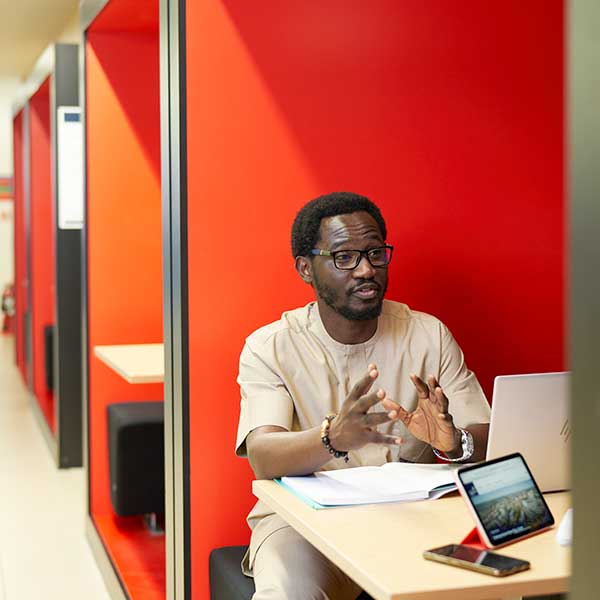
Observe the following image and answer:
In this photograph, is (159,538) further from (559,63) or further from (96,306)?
(559,63)

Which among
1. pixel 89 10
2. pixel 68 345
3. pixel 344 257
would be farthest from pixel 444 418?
pixel 68 345

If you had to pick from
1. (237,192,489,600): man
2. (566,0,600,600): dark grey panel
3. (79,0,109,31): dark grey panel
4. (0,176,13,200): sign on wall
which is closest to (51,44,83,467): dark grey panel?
(79,0,109,31): dark grey panel

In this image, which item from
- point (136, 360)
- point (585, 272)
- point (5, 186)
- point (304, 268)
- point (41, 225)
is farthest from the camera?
point (5, 186)

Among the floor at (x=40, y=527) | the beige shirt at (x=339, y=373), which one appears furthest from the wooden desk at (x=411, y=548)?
the floor at (x=40, y=527)

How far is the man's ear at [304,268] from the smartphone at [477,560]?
1116mm

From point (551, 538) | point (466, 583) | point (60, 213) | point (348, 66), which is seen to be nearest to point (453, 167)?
point (348, 66)

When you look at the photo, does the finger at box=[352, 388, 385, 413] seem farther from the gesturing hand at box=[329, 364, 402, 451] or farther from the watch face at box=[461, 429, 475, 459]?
the watch face at box=[461, 429, 475, 459]

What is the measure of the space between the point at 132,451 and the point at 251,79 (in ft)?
7.01

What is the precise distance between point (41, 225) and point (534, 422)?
6.09m

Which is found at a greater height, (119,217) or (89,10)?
(89,10)

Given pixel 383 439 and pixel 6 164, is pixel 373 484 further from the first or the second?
pixel 6 164

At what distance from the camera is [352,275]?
250 centimetres

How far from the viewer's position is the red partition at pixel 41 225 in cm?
743

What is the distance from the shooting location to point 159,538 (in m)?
4.34
